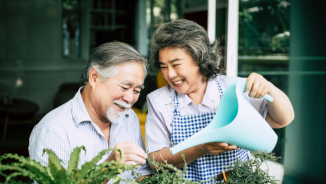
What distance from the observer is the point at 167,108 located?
1.25 meters

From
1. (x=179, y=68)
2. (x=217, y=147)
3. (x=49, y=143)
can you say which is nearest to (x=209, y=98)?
(x=179, y=68)

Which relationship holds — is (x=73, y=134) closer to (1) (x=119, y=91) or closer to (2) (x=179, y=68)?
(1) (x=119, y=91)

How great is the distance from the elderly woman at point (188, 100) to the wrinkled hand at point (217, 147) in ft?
0.24

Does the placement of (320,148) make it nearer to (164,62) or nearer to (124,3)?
(164,62)

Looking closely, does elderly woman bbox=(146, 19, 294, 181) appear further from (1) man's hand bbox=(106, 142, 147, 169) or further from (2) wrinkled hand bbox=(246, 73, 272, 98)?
(1) man's hand bbox=(106, 142, 147, 169)

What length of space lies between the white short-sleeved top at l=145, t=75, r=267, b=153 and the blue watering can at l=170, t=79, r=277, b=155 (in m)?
0.27

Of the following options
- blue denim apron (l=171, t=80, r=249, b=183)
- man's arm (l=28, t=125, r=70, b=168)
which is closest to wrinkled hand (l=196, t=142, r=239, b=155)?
blue denim apron (l=171, t=80, r=249, b=183)

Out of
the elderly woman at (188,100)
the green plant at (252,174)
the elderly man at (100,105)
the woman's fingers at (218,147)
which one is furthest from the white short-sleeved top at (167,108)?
the green plant at (252,174)

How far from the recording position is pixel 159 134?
121cm

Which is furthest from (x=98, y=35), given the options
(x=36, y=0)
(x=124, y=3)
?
(x=36, y=0)

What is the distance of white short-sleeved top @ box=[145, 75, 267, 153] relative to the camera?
3.95 feet

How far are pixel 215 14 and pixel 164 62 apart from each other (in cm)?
149

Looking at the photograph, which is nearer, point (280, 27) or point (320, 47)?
point (320, 47)

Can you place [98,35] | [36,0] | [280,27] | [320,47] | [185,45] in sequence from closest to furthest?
1. [185,45]
2. [320,47]
3. [280,27]
4. [36,0]
5. [98,35]
